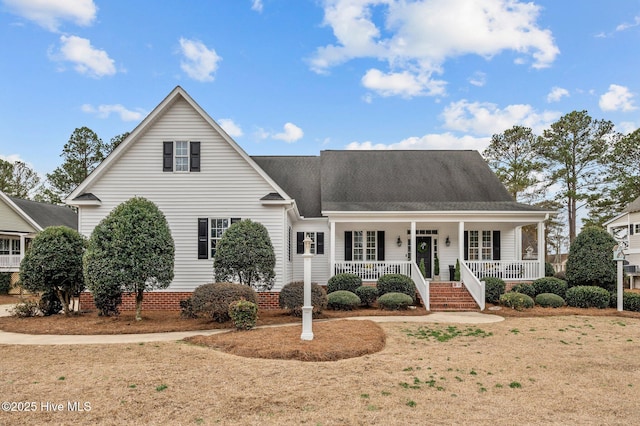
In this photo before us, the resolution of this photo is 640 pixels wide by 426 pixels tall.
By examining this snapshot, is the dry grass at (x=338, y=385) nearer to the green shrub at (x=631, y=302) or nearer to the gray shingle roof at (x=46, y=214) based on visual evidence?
the green shrub at (x=631, y=302)

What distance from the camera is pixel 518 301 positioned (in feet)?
52.4

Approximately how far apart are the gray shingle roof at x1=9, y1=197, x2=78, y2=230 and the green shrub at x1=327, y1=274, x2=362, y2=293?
76.5 ft

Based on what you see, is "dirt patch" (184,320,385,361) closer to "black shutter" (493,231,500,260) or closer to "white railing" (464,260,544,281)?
"white railing" (464,260,544,281)

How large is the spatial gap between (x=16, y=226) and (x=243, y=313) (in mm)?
25211

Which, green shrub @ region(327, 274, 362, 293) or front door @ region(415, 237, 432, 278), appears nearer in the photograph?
green shrub @ region(327, 274, 362, 293)

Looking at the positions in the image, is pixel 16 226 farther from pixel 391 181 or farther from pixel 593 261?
pixel 593 261

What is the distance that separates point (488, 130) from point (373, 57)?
48.1 feet

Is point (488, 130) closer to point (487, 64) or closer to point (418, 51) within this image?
point (487, 64)

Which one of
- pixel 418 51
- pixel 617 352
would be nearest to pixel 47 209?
pixel 418 51

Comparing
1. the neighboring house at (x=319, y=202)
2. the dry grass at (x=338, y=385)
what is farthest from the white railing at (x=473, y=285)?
the dry grass at (x=338, y=385)

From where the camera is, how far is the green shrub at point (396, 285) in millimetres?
16797

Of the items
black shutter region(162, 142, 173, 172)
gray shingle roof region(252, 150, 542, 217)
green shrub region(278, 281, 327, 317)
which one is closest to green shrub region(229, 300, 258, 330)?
green shrub region(278, 281, 327, 317)

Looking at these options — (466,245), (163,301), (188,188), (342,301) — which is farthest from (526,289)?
(163,301)

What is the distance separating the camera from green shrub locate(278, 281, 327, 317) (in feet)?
45.6
